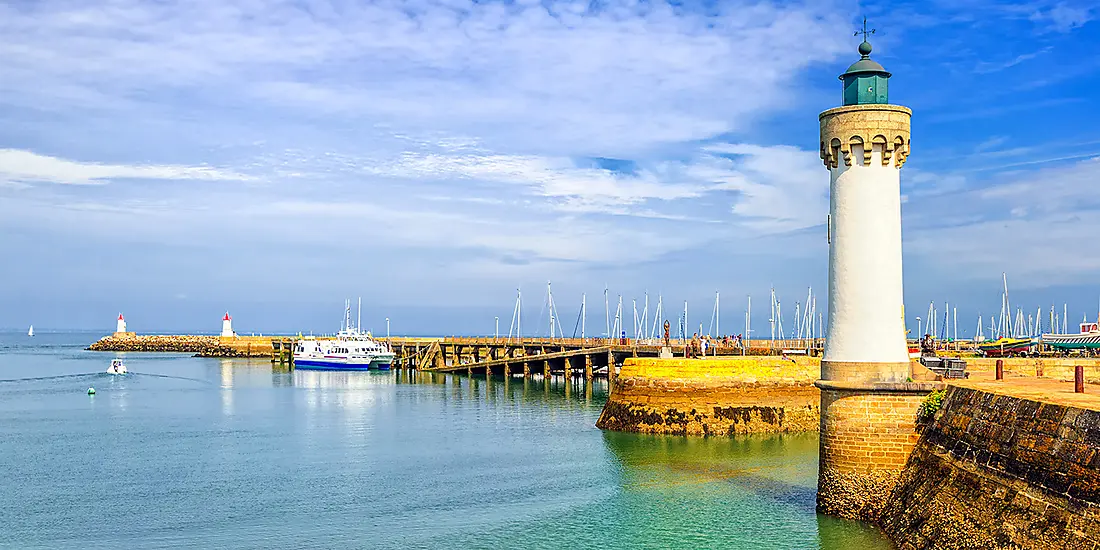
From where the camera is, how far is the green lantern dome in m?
20.0

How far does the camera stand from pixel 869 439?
64.6 ft

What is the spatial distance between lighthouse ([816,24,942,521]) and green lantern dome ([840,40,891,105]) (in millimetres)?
21

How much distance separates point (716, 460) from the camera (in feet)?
100.0

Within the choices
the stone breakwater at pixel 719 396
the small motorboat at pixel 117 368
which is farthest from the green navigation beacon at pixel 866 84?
the small motorboat at pixel 117 368

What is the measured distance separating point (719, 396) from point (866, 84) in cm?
1869

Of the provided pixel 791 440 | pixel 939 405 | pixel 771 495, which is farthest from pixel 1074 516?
pixel 791 440

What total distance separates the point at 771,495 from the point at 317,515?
11.7 meters

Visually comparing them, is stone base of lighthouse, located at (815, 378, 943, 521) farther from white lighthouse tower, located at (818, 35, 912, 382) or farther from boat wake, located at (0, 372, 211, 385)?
boat wake, located at (0, 372, 211, 385)

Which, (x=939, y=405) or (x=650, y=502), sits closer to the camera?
(x=939, y=405)

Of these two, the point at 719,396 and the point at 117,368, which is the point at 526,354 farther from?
the point at 719,396

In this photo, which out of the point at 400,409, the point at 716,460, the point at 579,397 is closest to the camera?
the point at 716,460

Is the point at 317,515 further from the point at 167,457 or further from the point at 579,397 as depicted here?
the point at 579,397

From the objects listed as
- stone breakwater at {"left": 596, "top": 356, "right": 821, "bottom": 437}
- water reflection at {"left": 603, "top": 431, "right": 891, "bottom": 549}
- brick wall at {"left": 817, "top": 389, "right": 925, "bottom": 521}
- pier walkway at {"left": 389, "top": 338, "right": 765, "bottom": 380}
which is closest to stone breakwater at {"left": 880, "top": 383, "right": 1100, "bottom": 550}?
brick wall at {"left": 817, "top": 389, "right": 925, "bottom": 521}

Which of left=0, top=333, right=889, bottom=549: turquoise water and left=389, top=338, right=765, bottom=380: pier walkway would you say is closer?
left=0, top=333, right=889, bottom=549: turquoise water
